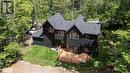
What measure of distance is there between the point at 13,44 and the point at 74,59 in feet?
43.5

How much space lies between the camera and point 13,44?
44.0m

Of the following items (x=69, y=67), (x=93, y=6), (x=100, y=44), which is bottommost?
(x=69, y=67)

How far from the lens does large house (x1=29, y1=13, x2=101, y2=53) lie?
1964 inches

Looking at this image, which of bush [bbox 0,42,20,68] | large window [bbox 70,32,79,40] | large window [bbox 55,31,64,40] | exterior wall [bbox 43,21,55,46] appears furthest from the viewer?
exterior wall [bbox 43,21,55,46]

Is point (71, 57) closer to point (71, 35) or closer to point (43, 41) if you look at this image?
point (71, 35)

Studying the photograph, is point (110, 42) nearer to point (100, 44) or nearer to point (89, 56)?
point (100, 44)

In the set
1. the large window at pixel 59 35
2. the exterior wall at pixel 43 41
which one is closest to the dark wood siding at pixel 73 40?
the large window at pixel 59 35

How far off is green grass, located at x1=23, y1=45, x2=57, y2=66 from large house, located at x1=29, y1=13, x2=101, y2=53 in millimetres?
2684

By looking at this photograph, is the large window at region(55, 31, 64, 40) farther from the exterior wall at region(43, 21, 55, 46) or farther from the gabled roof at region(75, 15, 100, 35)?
the gabled roof at region(75, 15, 100, 35)

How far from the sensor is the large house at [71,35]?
164ft

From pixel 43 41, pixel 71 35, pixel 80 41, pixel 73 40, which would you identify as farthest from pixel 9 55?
pixel 80 41

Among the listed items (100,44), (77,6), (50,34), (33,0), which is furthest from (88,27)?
(77,6)

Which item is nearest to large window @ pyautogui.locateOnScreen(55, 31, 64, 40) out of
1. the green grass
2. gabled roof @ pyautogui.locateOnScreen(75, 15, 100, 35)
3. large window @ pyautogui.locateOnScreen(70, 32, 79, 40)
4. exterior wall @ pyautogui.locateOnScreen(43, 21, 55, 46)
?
exterior wall @ pyautogui.locateOnScreen(43, 21, 55, 46)

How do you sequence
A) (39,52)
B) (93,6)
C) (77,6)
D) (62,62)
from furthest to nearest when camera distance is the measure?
(77,6), (93,6), (39,52), (62,62)
